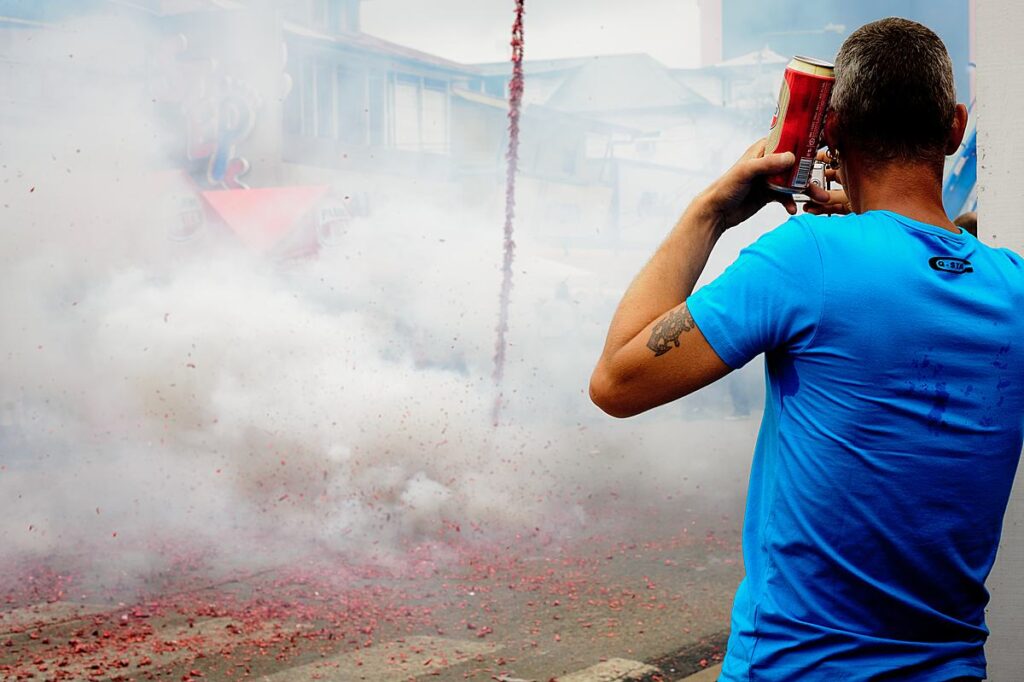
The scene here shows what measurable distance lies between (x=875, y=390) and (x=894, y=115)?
0.36 metres

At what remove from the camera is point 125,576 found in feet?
17.5

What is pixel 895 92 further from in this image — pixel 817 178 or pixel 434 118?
pixel 434 118

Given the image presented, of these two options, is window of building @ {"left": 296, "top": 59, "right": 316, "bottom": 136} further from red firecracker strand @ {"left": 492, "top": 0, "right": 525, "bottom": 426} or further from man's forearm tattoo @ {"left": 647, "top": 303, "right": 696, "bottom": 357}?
man's forearm tattoo @ {"left": 647, "top": 303, "right": 696, "bottom": 357}

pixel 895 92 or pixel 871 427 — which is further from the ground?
pixel 895 92

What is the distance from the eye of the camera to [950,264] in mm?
1289

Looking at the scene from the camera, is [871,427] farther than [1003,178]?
No

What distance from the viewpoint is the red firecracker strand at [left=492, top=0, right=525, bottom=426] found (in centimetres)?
925

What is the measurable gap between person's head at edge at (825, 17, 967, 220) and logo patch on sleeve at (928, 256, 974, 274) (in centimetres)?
9

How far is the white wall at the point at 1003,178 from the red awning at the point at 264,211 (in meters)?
8.63

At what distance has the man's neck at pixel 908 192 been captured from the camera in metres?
1.36

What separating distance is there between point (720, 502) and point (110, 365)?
190 inches

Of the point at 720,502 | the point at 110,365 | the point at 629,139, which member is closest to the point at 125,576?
the point at 110,365

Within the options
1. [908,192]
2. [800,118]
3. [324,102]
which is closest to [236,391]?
[324,102]

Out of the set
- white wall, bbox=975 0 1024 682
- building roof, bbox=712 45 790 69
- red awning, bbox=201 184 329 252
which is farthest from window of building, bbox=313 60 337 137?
white wall, bbox=975 0 1024 682
